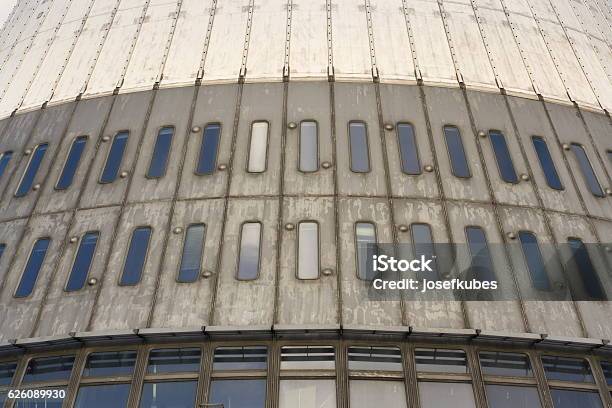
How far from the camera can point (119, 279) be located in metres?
18.3

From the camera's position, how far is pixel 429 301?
1747 centimetres

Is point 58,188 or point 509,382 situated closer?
point 509,382

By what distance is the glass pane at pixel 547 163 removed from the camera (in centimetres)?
2084

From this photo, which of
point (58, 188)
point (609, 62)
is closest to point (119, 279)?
point (58, 188)

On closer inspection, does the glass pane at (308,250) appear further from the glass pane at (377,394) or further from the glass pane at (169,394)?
the glass pane at (169,394)

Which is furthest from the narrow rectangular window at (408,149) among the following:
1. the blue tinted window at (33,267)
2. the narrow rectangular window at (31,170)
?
the narrow rectangular window at (31,170)

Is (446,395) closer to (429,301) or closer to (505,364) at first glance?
(505,364)

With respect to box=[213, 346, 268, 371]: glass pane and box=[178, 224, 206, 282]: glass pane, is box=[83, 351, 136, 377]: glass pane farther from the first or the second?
box=[178, 224, 206, 282]: glass pane

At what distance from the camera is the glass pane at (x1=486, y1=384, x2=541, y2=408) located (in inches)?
626

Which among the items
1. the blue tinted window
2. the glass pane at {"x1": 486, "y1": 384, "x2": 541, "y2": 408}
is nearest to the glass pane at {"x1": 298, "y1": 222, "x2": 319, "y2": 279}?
the glass pane at {"x1": 486, "y1": 384, "x2": 541, "y2": 408}

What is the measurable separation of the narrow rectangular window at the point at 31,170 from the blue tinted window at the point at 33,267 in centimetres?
280

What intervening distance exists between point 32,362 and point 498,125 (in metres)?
16.8

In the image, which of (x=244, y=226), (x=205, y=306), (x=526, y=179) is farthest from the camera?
(x=526, y=179)

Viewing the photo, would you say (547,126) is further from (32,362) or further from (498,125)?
(32,362)
